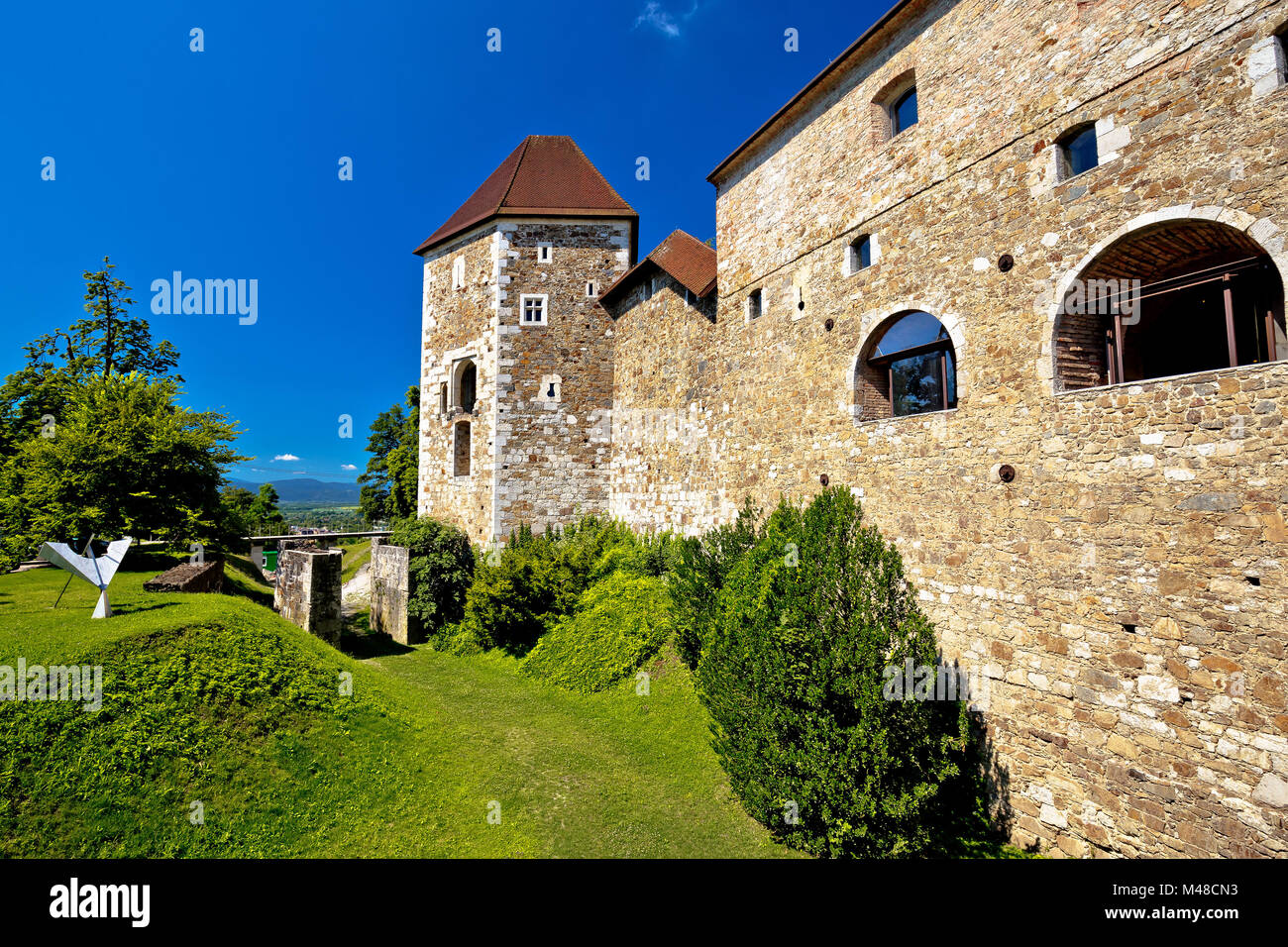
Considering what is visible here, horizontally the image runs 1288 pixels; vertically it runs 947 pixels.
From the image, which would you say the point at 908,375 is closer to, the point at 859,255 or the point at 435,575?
the point at 859,255

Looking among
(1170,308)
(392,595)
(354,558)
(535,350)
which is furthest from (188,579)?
(1170,308)

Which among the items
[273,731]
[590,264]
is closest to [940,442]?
[273,731]

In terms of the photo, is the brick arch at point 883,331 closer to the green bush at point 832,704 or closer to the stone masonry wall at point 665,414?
the green bush at point 832,704

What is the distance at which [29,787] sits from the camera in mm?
5230

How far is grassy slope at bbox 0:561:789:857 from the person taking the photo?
5.49 meters

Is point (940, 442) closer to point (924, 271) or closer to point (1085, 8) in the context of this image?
point (924, 271)

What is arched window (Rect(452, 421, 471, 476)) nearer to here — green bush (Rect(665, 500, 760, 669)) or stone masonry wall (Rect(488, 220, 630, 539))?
stone masonry wall (Rect(488, 220, 630, 539))

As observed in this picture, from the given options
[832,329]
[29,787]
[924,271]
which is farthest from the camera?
[832,329]

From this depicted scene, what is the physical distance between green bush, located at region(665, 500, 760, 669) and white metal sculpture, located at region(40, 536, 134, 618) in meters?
8.70

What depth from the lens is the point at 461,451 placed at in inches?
702

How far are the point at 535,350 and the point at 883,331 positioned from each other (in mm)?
10738

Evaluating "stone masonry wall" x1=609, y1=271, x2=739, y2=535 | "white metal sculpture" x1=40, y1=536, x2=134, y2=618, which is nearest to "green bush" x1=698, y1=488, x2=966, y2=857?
"stone masonry wall" x1=609, y1=271, x2=739, y2=535
